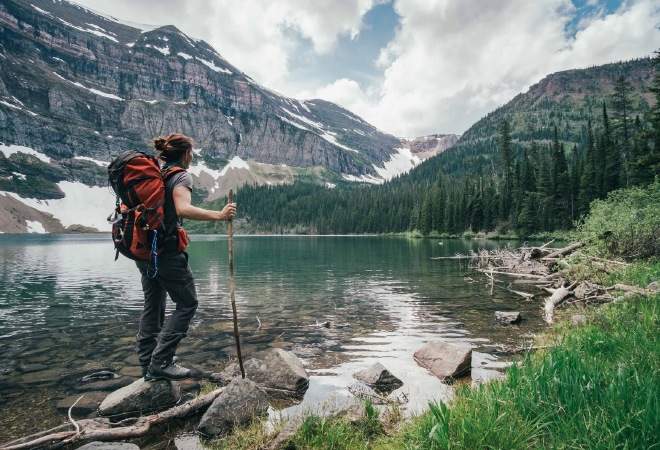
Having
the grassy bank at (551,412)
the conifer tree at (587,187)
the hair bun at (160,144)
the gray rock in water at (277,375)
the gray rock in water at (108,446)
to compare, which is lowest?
the gray rock in water at (277,375)

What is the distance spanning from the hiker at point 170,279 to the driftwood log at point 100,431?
0.70m

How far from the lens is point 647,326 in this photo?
7.14 metres

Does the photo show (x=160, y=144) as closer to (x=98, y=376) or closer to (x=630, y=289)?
(x=98, y=376)

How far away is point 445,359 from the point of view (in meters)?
9.23

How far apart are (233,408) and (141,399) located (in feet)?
6.01

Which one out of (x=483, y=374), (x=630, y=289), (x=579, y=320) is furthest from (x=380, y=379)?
(x=630, y=289)

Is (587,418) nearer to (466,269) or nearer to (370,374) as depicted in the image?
(370,374)

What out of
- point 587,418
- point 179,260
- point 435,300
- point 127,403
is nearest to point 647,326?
point 587,418

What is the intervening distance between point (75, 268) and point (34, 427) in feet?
132

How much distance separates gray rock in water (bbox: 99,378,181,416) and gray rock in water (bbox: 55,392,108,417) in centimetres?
53

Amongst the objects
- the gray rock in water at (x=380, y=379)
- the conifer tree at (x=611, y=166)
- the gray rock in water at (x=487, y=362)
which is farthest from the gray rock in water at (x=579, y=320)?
the conifer tree at (x=611, y=166)

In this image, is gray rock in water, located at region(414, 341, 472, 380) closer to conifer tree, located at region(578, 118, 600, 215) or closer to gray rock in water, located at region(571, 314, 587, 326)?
gray rock in water, located at region(571, 314, 587, 326)

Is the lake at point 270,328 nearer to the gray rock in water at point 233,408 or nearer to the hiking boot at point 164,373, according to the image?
the gray rock in water at point 233,408

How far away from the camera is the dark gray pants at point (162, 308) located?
663 cm
